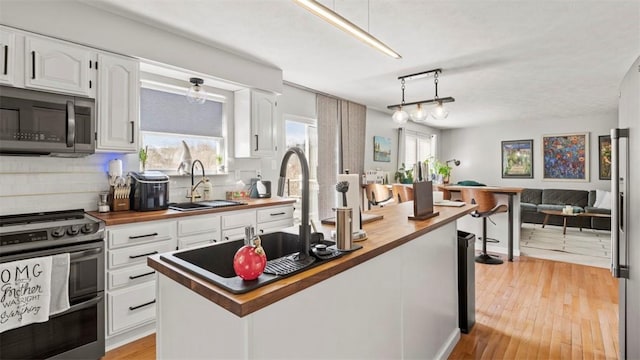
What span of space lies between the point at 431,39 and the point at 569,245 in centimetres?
449

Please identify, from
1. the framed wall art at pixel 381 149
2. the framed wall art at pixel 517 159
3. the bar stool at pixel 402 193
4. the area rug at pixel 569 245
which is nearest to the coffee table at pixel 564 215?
the area rug at pixel 569 245

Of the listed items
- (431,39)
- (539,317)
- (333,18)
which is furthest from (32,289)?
(539,317)

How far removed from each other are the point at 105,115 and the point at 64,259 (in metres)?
1.11

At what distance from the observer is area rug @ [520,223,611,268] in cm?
439

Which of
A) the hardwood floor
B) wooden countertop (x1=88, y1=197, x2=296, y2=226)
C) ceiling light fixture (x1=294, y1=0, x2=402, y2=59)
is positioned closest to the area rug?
the hardwood floor

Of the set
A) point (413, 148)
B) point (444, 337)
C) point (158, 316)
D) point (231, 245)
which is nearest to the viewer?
point (158, 316)

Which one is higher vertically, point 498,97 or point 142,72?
point 498,97

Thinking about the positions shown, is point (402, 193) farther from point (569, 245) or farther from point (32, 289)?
point (32, 289)

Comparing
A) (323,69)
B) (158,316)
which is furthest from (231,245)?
(323,69)

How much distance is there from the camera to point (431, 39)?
2.81 m

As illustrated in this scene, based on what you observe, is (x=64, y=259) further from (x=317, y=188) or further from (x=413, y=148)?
(x=413, y=148)

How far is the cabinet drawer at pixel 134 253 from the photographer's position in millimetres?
2178

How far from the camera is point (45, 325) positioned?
6.04 feet

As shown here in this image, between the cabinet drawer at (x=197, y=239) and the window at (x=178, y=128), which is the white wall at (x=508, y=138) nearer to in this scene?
the window at (x=178, y=128)
